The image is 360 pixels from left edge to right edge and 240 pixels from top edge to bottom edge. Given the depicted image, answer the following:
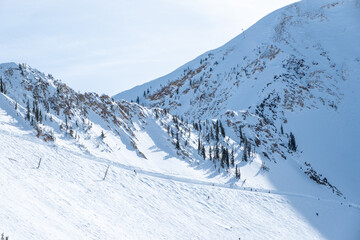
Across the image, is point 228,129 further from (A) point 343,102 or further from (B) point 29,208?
(B) point 29,208

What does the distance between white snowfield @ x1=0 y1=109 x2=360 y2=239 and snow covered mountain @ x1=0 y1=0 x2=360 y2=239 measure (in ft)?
0.41

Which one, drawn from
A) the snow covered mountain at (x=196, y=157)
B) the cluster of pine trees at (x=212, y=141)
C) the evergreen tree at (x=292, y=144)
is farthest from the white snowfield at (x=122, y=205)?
the evergreen tree at (x=292, y=144)

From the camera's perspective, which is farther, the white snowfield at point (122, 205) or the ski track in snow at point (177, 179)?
the ski track in snow at point (177, 179)

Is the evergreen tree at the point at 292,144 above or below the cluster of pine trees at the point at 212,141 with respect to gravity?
below

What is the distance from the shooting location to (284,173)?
53625 millimetres

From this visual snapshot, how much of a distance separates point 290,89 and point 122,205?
215ft

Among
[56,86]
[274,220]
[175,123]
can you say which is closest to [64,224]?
[274,220]

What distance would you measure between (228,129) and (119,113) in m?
23.5

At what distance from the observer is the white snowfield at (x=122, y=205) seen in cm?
1853

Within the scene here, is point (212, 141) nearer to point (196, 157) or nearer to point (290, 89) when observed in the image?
point (196, 157)

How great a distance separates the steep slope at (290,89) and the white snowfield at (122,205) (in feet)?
70.9

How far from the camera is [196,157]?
47.8 meters

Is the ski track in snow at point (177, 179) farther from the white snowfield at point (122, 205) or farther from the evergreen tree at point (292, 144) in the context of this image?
the evergreen tree at point (292, 144)

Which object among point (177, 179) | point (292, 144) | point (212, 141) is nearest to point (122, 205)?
point (177, 179)
